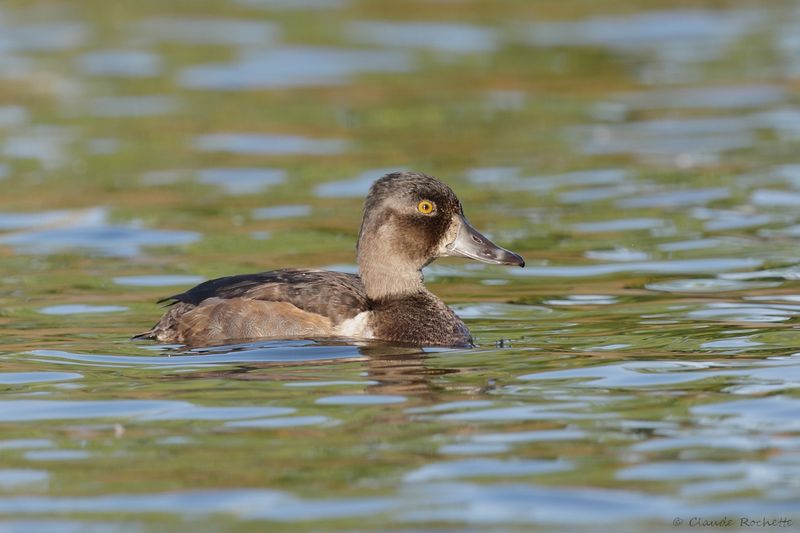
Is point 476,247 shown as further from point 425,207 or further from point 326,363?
point 326,363

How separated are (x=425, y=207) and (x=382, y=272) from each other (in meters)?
0.48

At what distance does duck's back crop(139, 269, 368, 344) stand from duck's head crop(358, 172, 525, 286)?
309 millimetres

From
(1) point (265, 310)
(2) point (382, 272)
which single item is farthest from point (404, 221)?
(1) point (265, 310)

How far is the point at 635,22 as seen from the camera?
24.0 meters

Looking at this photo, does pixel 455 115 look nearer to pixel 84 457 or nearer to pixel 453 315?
pixel 453 315

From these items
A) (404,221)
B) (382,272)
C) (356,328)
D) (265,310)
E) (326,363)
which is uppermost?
(404,221)

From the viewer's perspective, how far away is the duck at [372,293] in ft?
30.3

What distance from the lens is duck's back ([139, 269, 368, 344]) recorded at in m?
9.22

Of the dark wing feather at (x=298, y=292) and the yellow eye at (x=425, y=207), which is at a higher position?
the yellow eye at (x=425, y=207)

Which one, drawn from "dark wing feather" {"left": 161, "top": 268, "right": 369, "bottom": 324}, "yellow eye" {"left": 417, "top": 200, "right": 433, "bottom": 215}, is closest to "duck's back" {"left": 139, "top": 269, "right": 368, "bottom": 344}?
"dark wing feather" {"left": 161, "top": 268, "right": 369, "bottom": 324}

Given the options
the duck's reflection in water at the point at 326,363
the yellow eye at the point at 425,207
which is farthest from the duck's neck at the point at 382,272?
the duck's reflection in water at the point at 326,363

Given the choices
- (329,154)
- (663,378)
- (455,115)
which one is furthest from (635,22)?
(663,378)

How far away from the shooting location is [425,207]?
9602mm

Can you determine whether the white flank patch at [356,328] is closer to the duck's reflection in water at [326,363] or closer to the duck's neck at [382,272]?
the duck's reflection in water at [326,363]
